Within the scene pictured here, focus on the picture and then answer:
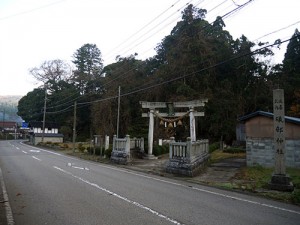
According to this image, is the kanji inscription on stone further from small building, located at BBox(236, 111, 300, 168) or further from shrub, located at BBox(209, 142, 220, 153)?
shrub, located at BBox(209, 142, 220, 153)

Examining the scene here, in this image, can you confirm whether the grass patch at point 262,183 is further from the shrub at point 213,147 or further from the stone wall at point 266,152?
the shrub at point 213,147

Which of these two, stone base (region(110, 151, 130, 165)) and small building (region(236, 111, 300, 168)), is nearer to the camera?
small building (region(236, 111, 300, 168))

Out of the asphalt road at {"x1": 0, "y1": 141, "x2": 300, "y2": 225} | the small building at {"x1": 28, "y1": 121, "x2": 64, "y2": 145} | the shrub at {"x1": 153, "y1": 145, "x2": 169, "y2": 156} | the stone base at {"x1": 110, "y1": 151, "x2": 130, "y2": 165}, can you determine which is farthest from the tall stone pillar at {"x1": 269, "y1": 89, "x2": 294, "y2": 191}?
the small building at {"x1": 28, "y1": 121, "x2": 64, "y2": 145}

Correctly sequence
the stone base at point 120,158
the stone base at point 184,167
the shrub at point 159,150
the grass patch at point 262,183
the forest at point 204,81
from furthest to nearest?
the forest at point 204,81
the shrub at point 159,150
the stone base at point 120,158
the stone base at point 184,167
the grass patch at point 262,183

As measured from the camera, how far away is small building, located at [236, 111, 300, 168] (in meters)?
16.8

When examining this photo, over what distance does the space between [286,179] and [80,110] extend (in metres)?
59.4

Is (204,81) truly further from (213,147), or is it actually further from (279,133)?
(279,133)

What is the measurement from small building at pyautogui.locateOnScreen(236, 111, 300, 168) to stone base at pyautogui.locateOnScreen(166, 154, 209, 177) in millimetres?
3709

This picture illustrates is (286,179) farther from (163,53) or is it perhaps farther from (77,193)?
(163,53)

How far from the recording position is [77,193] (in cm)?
942

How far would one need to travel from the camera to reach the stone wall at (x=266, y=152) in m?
16.8

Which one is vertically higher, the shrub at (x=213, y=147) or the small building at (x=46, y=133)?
the small building at (x=46, y=133)

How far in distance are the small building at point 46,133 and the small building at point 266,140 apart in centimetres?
5701

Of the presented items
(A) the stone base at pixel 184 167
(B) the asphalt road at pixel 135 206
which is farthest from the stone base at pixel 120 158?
(B) the asphalt road at pixel 135 206
